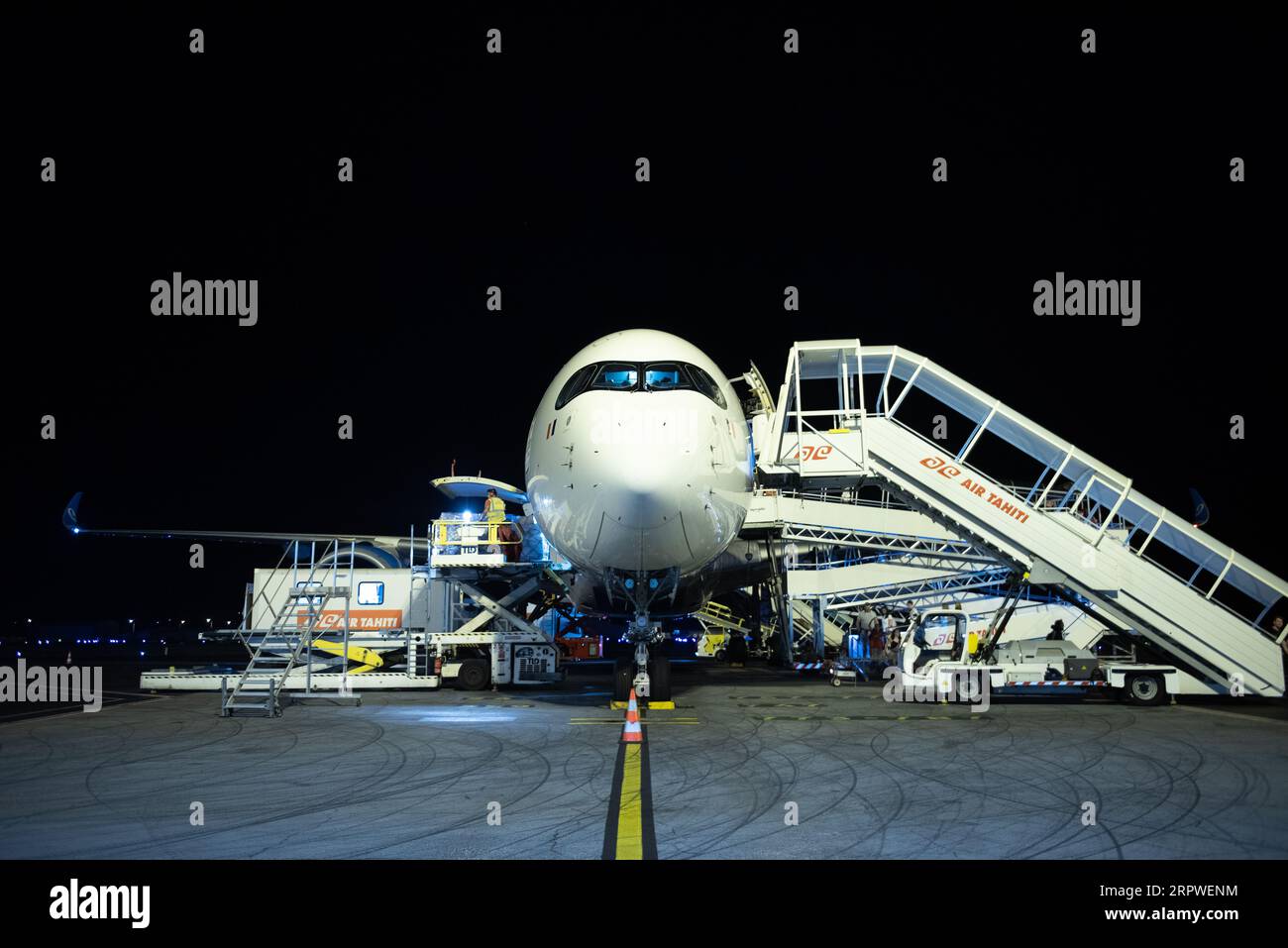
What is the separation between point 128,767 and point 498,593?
16363mm

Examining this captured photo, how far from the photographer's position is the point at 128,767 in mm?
9867

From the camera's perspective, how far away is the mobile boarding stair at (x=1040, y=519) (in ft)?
56.6

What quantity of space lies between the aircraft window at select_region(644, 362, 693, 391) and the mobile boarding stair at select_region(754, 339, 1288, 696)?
10.7ft

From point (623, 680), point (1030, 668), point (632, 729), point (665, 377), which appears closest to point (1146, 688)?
point (1030, 668)

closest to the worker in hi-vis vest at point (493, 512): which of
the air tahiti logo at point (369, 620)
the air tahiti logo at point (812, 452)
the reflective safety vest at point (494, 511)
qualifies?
the reflective safety vest at point (494, 511)

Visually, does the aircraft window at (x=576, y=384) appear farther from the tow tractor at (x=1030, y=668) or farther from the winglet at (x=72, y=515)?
the winglet at (x=72, y=515)

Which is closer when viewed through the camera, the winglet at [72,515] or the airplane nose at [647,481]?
the airplane nose at [647,481]

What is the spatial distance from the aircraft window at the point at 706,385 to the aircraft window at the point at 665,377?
0.67 ft

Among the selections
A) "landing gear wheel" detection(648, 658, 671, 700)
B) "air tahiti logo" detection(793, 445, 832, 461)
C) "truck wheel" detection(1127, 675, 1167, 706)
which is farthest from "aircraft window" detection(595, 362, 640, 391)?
"truck wheel" detection(1127, 675, 1167, 706)

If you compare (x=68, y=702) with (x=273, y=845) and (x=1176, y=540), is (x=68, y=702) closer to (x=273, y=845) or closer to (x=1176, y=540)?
(x=273, y=845)

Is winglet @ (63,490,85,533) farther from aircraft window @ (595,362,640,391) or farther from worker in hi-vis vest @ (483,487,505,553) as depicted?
aircraft window @ (595,362,640,391)

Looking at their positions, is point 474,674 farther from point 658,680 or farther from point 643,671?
point 643,671

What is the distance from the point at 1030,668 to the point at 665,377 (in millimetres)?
9315
